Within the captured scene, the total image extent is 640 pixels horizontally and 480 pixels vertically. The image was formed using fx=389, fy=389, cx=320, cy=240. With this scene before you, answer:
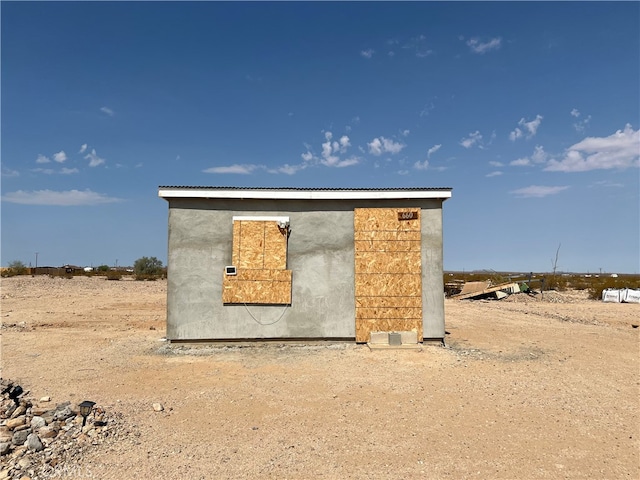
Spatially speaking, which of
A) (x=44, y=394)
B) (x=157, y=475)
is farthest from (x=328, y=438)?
(x=44, y=394)

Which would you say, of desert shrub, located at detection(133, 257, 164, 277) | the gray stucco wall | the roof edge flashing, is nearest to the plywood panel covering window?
the gray stucco wall

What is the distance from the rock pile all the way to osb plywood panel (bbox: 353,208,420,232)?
26.0ft

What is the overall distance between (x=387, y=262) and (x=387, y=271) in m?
0.27

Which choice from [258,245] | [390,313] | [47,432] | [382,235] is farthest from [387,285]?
[47,432]

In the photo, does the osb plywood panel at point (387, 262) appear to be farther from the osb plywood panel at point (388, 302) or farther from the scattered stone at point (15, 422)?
the scattered stone at point (15, 422)

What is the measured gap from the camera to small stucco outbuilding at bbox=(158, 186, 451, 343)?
11.5m

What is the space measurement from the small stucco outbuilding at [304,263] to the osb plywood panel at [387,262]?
3 centimetres

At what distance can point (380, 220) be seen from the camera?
469 inches

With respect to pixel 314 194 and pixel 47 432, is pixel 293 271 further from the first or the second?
pixel 47 432

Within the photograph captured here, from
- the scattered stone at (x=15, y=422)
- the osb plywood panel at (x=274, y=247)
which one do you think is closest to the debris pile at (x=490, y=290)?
the osb plywood panel at (x=274, y=247)

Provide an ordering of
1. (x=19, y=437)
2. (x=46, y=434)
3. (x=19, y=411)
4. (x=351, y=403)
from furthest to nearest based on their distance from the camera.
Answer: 1. (x=351, y=403)
2. (x=19, y=411)
3. (x=46, y=434)
4. (x=19, y=437)

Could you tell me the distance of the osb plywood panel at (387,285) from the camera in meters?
11.7

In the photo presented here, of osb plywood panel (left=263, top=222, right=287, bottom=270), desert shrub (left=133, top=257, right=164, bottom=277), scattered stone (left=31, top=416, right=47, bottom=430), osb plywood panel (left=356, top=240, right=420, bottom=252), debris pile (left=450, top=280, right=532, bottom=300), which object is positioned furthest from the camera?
Result: desert shrub (left=133, top=257, right=164, bottom=277)

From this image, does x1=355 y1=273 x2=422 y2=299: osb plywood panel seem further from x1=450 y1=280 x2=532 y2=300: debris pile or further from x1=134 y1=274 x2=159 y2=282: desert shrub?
x1=134 y1=274 x2=159 y2=282: desert shrub
